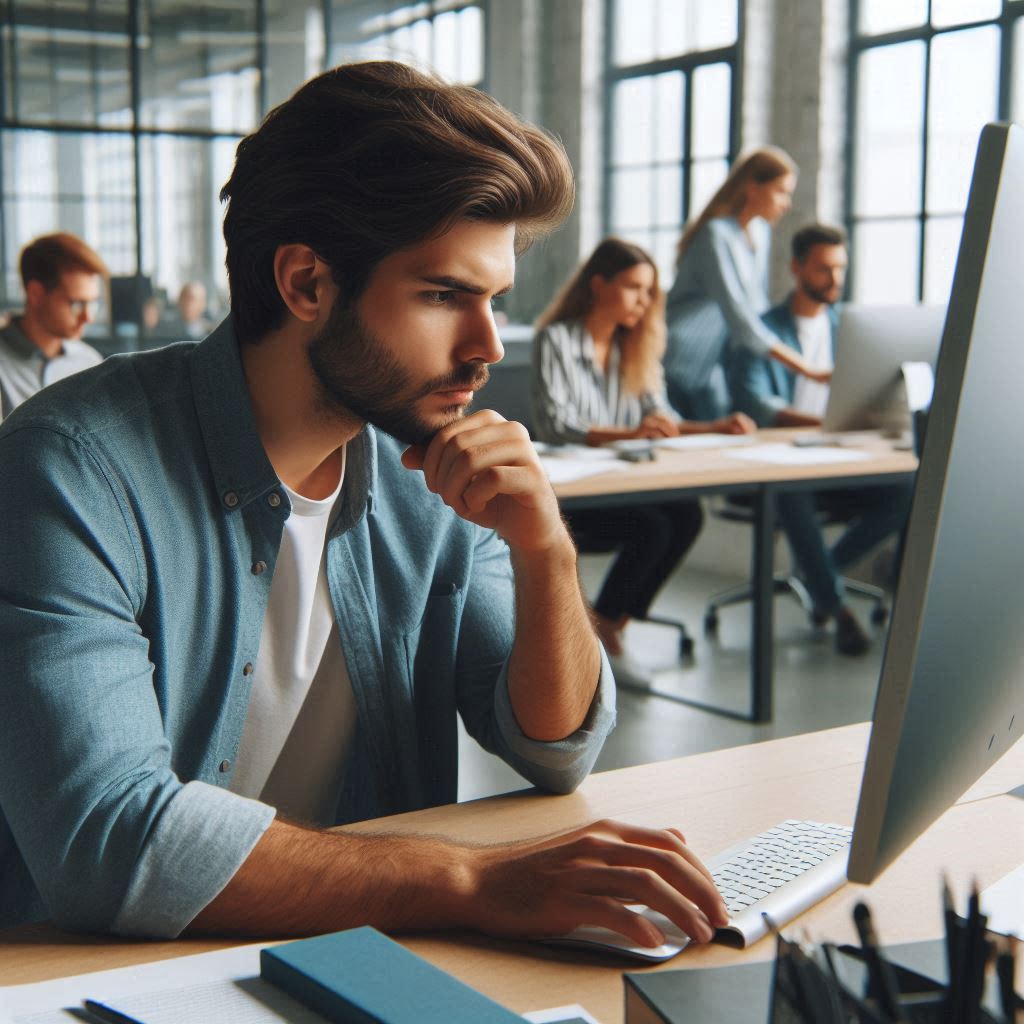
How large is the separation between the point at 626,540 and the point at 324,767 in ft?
9.13

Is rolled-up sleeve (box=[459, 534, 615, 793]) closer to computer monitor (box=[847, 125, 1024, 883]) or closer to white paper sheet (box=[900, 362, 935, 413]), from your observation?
computer monitor (box=[847, 125, 1024, 883])

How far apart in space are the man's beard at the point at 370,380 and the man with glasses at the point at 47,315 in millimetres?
2772

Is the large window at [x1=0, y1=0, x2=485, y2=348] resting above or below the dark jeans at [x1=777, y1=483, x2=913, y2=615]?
above

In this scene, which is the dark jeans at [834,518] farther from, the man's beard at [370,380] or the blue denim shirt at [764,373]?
the man's beard at [370,380]

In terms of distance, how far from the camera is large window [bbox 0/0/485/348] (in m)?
6.96

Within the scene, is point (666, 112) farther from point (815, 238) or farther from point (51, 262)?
point (51, 262)

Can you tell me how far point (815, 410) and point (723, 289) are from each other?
0.54 m

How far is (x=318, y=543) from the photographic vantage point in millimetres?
1263

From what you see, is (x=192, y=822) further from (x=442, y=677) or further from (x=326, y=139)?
(x=326, y=139)

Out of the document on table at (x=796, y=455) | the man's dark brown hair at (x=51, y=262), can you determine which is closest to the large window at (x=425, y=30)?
the man's dark brown hair at (x=51, y=262)

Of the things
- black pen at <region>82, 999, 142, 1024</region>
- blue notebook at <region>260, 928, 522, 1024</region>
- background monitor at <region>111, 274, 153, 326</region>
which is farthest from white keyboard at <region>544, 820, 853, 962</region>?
background monitor at <region>111, 274, 153, 326</region>

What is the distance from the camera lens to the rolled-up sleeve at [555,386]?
396cm

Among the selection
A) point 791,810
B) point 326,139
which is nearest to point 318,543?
point 326,139

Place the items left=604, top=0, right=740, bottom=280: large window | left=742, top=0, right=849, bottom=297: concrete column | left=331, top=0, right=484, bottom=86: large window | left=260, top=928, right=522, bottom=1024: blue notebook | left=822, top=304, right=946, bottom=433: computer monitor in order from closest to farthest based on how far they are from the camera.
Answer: left=260, top=928, right=522, bottom=1024: blue notebook → left=822, top=304, right=946, bottom=433: computer monitor → left=742, top=0, right=849, bottom=297: concrete column → left=604, top=0, right=740, bottom=280: large window → left=331, top=0, right=484, bottom=86: large window
